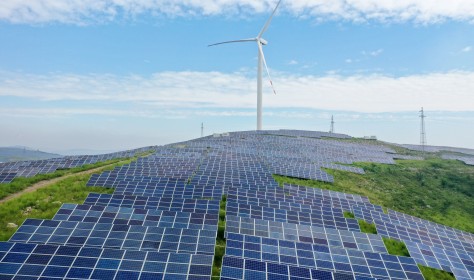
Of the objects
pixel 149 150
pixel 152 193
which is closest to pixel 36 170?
pixel 152 193

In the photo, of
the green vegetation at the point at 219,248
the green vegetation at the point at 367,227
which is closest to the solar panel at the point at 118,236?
the green vegetation at the point at 219,248

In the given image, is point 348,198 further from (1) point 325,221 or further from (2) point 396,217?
(1) point 325,221

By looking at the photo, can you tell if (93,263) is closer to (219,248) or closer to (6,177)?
(219,248)

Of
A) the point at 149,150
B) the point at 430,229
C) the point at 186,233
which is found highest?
the point at 149,150

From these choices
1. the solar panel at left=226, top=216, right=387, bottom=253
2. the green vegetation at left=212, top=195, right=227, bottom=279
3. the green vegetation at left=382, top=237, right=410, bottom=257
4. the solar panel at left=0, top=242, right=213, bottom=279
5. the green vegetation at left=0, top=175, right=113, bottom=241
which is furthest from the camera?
the green vegetation at left=382, top=237, right=410, bottom=257

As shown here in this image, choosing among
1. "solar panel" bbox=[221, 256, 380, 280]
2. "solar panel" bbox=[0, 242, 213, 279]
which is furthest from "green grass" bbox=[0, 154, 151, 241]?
"solar panel" bbox=[221, 256, 380, 280]

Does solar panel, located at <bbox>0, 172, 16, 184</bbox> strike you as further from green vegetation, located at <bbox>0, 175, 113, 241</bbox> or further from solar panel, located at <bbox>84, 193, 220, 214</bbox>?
solar panel, located at <bbox>84, 193, 220, 214</bbox>

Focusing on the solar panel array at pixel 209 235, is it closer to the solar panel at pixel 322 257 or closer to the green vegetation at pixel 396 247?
the solar panel at pixel 322 257
